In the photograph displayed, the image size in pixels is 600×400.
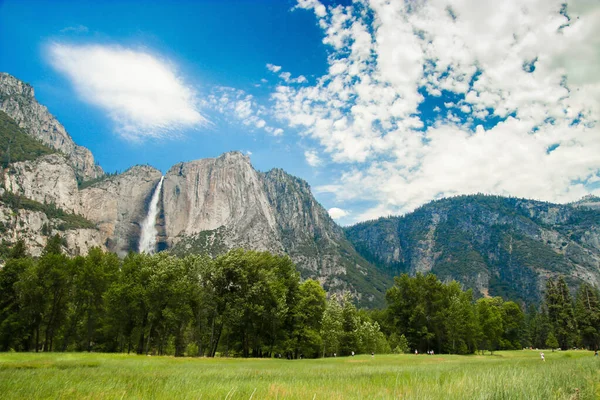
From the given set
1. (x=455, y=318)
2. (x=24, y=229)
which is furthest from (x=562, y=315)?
(x=24, y=229)

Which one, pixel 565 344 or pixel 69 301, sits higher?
pixel 69 301

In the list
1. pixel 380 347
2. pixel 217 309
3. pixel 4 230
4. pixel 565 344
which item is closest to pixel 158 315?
pixel 217 309

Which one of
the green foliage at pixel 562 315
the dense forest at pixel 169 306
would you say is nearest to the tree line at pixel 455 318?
the green foliage at pixel 562 315

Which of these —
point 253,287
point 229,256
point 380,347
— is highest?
point 229,256

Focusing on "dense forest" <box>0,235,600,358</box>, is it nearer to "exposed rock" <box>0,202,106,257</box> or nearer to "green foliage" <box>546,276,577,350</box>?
"green foliage" <box>546,276,577,350</box>

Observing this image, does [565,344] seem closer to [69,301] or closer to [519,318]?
[519,318]

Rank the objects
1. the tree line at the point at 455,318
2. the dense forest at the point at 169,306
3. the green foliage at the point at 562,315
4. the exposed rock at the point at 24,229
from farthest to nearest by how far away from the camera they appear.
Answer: the exposed rock at the point at 24,229, the green foliage at the point at 562,315, the tree line at the point at 455,318, the dense forest at the point at 169,306

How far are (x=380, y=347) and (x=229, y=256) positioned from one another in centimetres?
3962

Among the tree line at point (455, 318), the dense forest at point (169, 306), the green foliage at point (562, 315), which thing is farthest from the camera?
the green foliage at point (562, 315)

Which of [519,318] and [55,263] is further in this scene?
[519,318]

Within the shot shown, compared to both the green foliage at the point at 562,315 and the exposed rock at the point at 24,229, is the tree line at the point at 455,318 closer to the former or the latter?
the green foliage at the point at 562,315

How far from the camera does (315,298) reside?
5203 centimetres

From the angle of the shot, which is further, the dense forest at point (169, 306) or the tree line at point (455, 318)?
the tree line at point (455, 318)

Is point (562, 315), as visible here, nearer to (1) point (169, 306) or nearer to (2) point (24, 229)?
(1) point (169, 306)
